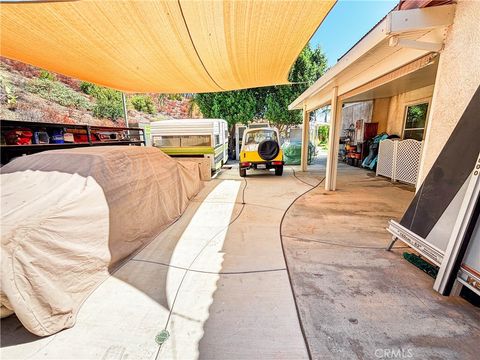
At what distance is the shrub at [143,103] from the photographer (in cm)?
1709

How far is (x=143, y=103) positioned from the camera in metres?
17.3

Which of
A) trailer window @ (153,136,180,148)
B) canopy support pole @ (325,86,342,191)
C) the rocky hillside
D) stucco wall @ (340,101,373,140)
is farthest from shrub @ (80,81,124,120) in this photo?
stucco wall @ (340,101,373,140)

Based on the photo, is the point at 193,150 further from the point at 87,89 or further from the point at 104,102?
the point at 87,89

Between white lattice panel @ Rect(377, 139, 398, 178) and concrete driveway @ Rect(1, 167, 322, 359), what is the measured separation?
21.0 ft

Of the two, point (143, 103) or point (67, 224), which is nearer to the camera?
point (67, 224)

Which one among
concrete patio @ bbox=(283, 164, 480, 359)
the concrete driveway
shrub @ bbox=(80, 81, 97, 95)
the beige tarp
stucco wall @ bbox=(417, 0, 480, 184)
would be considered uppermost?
shrub @ bbox=(80, 81, 97, 95)

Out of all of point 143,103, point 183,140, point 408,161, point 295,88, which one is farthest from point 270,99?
point 143,103

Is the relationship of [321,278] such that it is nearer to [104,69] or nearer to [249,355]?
[249,355]

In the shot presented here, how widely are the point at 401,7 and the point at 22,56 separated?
6.01 metres

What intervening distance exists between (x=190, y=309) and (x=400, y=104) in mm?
10069

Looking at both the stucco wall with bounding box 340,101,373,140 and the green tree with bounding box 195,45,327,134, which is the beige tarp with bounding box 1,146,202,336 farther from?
the stucco wall with bounding box 340,101,373,140

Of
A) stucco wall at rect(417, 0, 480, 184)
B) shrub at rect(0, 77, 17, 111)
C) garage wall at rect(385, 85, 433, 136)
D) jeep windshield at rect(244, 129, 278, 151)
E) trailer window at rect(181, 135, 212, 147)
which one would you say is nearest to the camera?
stucco wall at rect(417, 0, 480, 184)

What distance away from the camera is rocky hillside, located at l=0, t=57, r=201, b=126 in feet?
30.5

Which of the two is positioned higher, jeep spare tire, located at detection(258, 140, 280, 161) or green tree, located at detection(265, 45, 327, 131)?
green tree, located at detection(265, 45, 327, 131)
